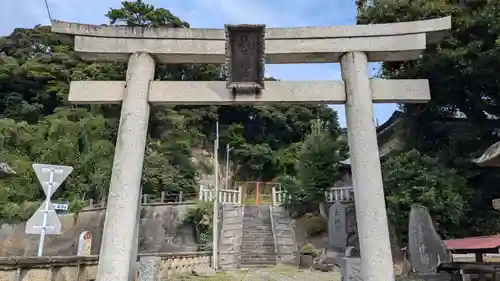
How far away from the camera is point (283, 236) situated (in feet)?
56.2

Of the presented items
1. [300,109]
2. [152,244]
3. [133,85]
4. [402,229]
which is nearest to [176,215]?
[152,244]

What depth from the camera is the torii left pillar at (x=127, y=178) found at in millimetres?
4707

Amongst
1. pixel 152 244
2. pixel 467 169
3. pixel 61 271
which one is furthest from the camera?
pixel 152 244

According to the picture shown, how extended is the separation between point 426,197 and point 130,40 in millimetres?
10213

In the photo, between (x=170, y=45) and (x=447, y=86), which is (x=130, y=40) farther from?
(x=447, y=86)

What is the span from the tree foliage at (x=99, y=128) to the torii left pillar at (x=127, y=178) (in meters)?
16.3

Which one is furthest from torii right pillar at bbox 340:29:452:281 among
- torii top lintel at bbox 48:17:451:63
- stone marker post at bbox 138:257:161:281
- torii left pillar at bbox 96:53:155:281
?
stone marker post at bbox 138:257:161:281

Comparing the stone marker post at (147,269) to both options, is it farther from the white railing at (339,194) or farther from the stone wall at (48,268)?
the white railing at (339,194)

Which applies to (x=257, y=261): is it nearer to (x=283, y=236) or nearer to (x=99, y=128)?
(x=283, y=236)

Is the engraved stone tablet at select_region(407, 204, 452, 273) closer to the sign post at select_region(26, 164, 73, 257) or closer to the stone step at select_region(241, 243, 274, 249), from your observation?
the sign post at select_region(26, 164, 73, 257)

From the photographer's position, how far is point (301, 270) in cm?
1367

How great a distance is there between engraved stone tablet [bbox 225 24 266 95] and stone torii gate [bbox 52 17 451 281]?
0.5 inches

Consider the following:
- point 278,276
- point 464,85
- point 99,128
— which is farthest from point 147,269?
point 99,128

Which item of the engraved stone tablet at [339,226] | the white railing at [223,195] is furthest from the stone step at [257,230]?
the engraved stone tablet at [339,226]
